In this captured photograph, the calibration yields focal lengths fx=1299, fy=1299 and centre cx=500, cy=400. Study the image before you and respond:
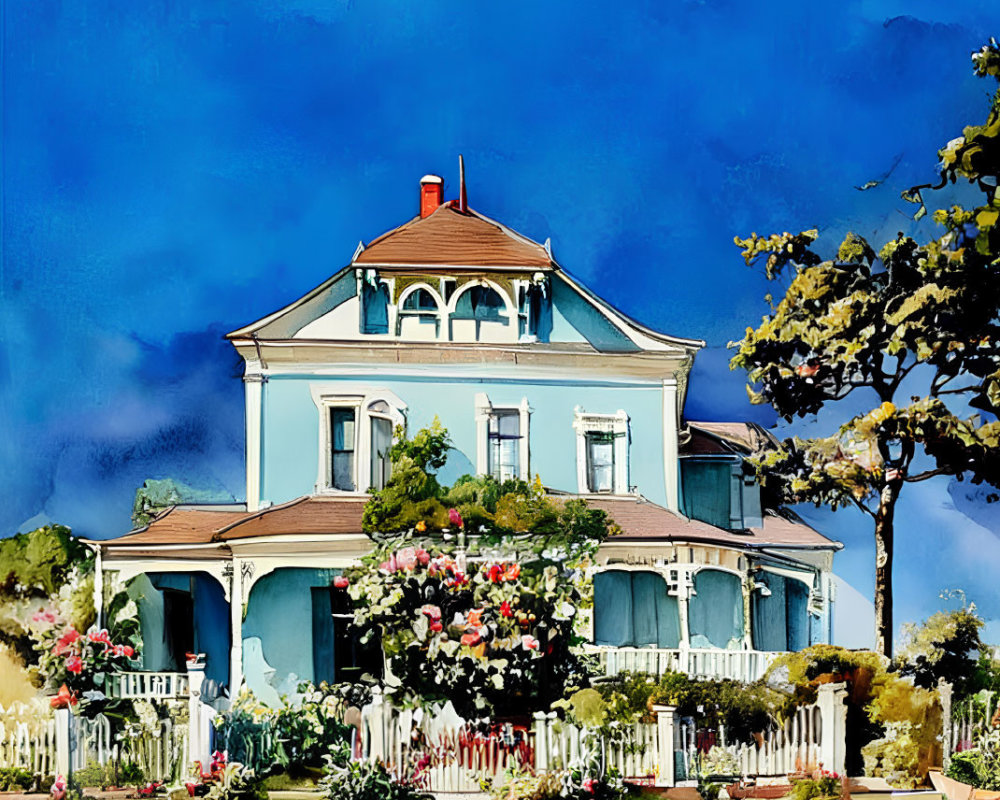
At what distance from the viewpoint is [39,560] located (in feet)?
42.7

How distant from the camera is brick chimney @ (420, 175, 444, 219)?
1321 centimetres

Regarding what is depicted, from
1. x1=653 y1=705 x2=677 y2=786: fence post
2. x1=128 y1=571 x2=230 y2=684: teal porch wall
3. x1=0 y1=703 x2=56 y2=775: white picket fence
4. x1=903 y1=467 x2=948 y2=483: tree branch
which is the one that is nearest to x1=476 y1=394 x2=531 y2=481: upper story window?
x1=653 y1=705 x2=677 y2=786: fence post

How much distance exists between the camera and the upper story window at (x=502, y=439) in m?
13.2

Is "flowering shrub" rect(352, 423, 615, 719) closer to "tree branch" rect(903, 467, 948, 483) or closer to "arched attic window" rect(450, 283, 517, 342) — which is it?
"arched attic window" rect(450, 283, 517, 342)

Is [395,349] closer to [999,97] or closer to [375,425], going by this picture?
[375,425]

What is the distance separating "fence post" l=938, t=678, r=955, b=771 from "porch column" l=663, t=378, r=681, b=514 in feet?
10.0

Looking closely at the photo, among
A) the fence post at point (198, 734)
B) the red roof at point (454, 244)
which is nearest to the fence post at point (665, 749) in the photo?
the fence post at point (198, 734)

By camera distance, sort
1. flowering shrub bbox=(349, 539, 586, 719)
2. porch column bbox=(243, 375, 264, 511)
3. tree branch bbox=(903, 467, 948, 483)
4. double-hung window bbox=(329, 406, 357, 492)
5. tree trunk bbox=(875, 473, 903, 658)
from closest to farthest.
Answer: flowering shrub bbox=(349, 539, 586, 719), tree trunk bbox=(875, 473, 903, 658), tree branch bbox=(903, 467, 948, 483), porch column bbox=(243, 375, 264, 511), double-hung window bbox=(329, 406, 357, 492)

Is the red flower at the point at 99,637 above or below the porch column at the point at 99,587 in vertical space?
below

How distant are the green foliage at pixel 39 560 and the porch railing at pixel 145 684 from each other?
127 cm

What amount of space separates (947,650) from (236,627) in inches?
274

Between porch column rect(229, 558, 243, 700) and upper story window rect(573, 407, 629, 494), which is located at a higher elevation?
upper story window rect(573, 407, 629, 494)

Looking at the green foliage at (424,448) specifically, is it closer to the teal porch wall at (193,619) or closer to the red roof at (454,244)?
the red roof at (454,244)

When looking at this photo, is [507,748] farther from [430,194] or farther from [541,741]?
[430,194]
